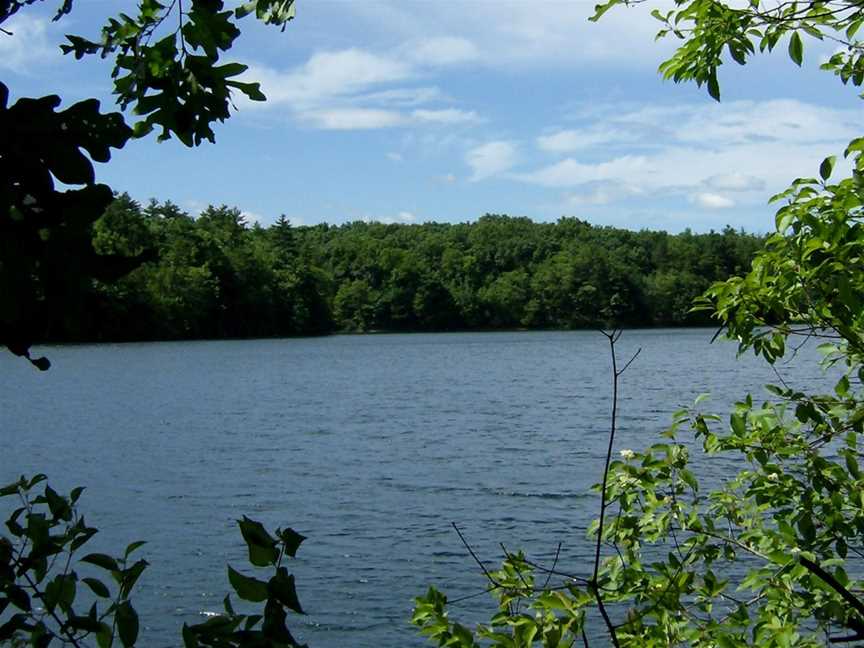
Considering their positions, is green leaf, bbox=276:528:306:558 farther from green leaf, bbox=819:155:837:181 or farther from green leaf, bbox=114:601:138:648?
green leaf, bbox=819:155:837:181

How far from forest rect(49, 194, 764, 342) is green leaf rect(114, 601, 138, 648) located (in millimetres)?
80304

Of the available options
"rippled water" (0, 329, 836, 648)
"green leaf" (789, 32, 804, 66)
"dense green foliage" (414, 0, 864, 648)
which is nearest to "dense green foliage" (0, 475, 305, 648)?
"dense green foliage" (414, 0, 864, 648)

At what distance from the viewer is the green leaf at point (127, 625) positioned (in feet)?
5.44

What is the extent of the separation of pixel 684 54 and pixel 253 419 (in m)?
30.6

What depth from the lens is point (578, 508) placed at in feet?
59.1

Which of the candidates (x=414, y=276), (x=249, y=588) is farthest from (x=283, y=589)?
(x=414, y=276)

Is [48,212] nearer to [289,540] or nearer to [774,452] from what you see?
[289,540]

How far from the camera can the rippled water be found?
45.0ft

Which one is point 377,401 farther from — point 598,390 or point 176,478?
point 176,478

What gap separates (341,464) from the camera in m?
24.0

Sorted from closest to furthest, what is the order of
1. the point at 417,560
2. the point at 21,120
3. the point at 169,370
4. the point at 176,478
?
1. the point at 21,120
2. the point at 417,560
3. the point at 176,478
4. the point at 169,370

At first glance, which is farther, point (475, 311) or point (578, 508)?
point (475, 311)

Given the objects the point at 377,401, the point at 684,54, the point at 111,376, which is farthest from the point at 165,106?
the point at 111,376

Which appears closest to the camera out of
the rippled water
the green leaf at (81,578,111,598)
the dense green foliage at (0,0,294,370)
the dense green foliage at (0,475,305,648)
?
the dense green foliage at (0,0,294,370)
